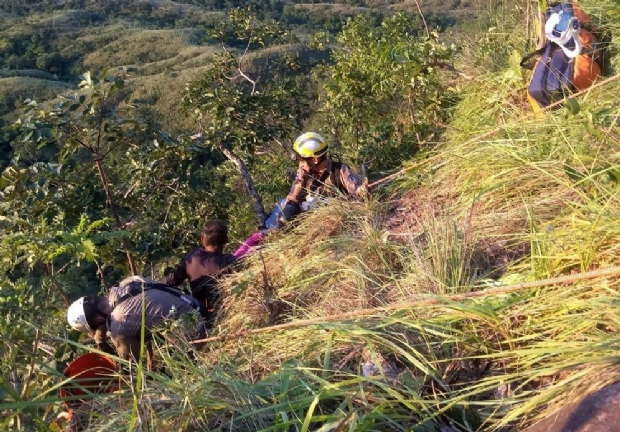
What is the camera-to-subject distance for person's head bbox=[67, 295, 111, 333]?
10.3ft

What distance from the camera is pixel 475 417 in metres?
1.57

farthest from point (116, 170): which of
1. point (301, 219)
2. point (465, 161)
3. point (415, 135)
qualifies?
point (465, 161)

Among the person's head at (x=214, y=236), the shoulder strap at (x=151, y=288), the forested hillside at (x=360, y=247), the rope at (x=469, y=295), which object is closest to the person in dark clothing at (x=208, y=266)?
the person's head at (x=214, y=236)

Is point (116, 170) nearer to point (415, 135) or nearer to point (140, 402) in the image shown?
point (415, 135)

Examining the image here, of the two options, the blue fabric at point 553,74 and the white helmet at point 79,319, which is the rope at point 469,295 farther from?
the blue fabric at point 553,74

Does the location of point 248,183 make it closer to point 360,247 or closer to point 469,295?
point 360,247

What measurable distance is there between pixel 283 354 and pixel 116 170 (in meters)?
3.26

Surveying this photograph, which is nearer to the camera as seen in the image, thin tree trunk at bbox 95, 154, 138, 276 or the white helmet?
the white helmet

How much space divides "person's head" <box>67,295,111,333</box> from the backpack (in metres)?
2.88

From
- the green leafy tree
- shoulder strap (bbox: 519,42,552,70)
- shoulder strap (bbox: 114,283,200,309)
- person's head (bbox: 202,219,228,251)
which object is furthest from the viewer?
the green leafy tree

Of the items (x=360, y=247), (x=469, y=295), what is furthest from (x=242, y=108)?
(x=469, y=295)

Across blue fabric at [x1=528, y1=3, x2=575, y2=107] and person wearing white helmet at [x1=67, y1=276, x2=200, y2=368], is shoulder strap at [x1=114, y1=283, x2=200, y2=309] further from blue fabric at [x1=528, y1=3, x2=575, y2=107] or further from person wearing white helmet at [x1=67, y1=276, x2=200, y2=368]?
blue fabric at [x1=528, y1=3, x2=575, y2=107]

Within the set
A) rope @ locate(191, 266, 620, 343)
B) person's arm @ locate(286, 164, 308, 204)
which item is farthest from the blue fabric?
rope @ locate(191, 266, 620, 343)

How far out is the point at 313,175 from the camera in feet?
14.1
